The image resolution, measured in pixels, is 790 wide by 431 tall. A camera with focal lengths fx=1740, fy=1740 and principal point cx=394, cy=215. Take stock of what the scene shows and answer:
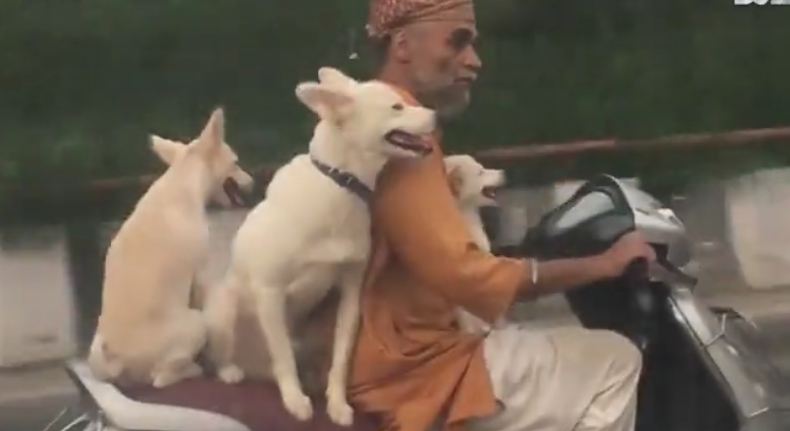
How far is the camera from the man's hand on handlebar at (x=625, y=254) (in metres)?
2.90

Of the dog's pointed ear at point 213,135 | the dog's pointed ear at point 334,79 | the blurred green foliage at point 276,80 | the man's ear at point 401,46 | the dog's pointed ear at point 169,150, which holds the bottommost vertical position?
the blurred green foliage at point 276,80

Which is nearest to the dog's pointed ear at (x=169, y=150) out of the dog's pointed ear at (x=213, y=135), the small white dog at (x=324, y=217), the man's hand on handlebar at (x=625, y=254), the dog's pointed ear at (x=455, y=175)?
the dog's pointed ear at (x=213, y=135)

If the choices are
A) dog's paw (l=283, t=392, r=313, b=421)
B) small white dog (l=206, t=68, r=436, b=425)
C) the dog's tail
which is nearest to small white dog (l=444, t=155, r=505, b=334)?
small white dog (l=206, t=68, r=436, b=425)

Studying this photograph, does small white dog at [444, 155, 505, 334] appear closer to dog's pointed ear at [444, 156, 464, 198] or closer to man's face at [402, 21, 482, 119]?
dog's pointed ear at [444, 156, 464, 198]

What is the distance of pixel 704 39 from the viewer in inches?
Result: 292

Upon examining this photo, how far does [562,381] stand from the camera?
2.95 m

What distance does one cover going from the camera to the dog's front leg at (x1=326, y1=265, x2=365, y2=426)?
2867mm

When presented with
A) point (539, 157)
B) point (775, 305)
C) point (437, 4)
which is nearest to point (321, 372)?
point (437, 4)

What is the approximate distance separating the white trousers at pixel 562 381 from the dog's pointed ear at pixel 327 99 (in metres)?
0.49

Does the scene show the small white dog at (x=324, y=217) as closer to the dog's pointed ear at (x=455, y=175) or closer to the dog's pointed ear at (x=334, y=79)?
the dog's pointed ear at (x=334, y=79)

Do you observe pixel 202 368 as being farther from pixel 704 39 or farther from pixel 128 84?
pixel 704 39

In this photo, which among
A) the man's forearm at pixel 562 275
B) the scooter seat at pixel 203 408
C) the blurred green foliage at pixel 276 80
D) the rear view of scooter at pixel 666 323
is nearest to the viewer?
the scooter seat at pixel 203 408

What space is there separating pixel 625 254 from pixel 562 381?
0.79ft

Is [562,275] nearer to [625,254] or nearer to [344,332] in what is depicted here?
[625,254]
